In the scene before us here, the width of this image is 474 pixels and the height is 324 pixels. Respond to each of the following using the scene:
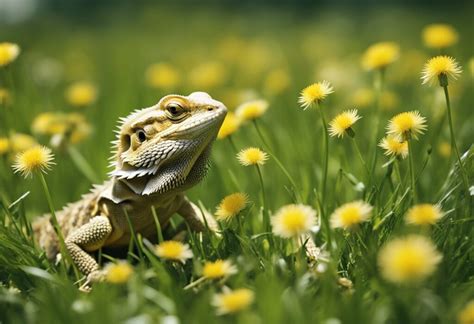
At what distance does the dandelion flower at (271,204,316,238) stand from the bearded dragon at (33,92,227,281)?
522 millimetres

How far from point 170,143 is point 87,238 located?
51 centimetres

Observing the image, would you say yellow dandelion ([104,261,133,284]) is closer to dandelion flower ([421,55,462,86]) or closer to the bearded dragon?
the bearded dragon

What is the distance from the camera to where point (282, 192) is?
3.55 m

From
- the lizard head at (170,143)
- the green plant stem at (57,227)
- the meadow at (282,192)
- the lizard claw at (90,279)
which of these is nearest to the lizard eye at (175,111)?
the lizard head at (170,143)

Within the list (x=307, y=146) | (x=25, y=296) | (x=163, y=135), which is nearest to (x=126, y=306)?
(x=25, y=296)

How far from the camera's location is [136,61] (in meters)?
6.95

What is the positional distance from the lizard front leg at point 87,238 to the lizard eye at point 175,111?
0.50 metres

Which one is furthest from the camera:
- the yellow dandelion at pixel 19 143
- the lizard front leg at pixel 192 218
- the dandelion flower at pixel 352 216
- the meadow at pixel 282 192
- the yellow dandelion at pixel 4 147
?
the yellow dandelion at pixel 19 143

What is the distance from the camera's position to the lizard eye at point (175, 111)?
2.72 m

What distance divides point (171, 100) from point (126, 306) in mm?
873

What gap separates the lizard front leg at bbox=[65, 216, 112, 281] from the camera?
273 centimetres

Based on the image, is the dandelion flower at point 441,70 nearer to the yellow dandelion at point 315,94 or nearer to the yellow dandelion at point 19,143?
the yellow dandelion at point 315,94

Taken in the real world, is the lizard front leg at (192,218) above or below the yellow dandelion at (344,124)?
below

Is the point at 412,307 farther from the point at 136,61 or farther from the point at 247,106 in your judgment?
the point at 136,61
